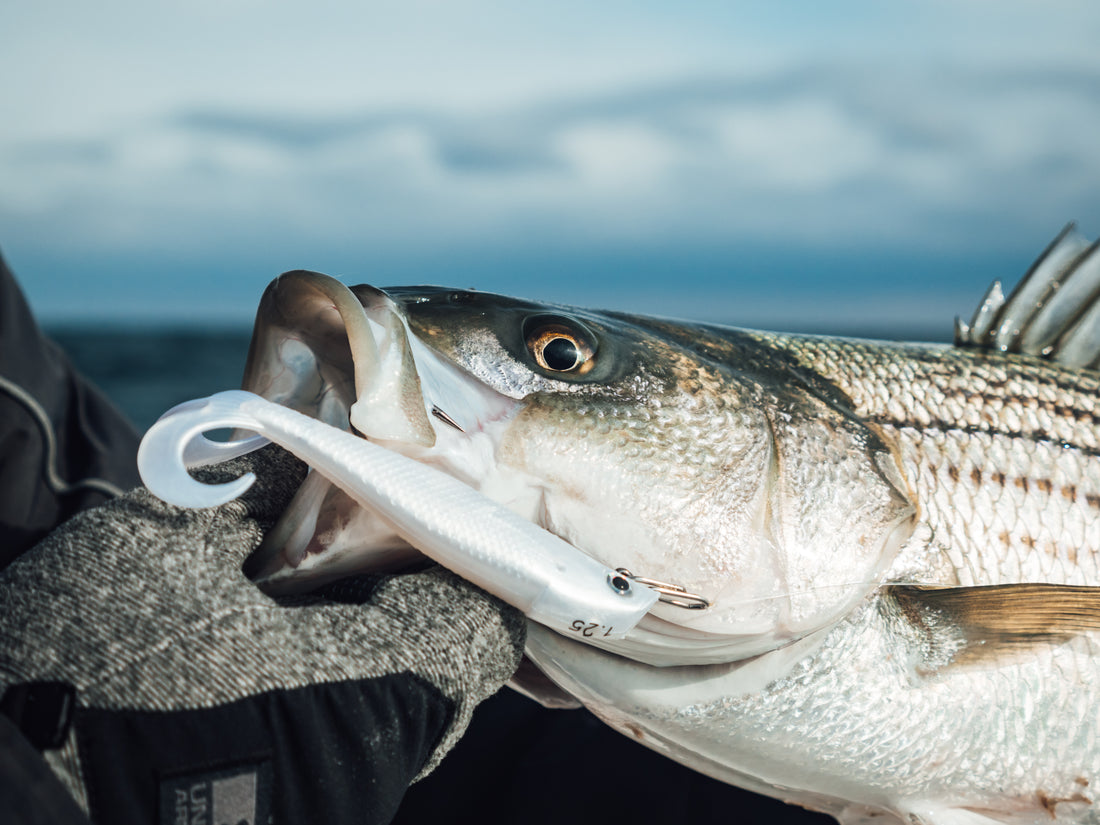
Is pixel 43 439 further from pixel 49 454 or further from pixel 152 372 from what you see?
pixel 152 372

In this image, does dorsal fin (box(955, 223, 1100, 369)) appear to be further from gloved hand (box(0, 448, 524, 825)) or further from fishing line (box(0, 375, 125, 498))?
fishing line (box(0, 375, 125, 498))

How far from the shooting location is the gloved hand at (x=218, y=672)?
99 cm

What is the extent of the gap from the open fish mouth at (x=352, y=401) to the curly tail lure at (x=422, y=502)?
7 cm

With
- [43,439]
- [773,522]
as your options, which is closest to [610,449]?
[773,522]

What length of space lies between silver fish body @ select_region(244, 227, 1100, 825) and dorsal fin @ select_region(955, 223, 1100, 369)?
374mm

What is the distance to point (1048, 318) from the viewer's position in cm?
235

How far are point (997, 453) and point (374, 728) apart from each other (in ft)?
4.86

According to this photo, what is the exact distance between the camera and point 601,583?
1.31 m

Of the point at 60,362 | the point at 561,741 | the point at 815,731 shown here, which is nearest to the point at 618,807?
the point at 561,741

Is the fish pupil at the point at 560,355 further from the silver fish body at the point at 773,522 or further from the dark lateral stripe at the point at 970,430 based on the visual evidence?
the dark lateral stripe at the point at 970,430

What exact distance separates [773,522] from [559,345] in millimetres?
525

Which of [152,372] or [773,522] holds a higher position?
[773,522]

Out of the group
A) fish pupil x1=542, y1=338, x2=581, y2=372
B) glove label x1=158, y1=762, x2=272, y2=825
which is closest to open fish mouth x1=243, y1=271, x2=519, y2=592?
fish pupil x1=542, y1=338, x2=581, y2=372

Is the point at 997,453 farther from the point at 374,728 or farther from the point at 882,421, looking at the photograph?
the point at 374,728
